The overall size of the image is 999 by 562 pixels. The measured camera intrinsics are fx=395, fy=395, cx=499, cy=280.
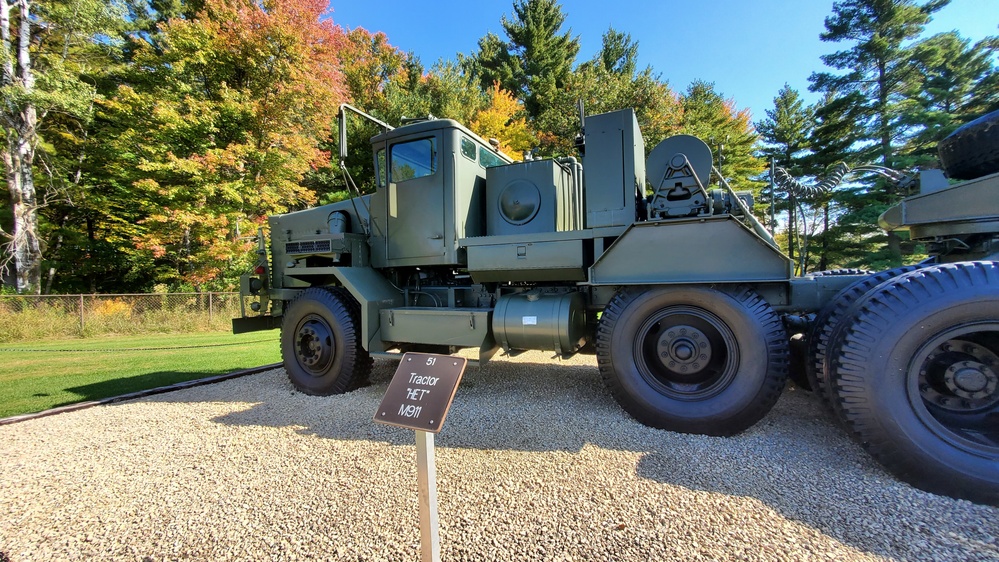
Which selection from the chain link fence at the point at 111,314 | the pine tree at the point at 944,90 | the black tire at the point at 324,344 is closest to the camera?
the black tire at the point at 324,344

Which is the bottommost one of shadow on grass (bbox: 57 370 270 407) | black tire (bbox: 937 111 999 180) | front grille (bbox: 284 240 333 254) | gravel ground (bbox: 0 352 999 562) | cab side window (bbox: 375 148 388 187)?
shadow on grass (bbox: 57 370 270 407)

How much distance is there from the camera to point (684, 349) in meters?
3.23

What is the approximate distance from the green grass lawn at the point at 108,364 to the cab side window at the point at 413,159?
4.40 meters

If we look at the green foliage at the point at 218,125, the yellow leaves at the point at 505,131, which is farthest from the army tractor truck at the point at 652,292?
the yellow leaves at the point at 505,131

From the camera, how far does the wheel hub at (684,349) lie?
3193 millimetres

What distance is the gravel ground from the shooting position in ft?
6.18

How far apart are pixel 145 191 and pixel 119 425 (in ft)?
43.9

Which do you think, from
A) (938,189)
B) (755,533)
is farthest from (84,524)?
(938,189)

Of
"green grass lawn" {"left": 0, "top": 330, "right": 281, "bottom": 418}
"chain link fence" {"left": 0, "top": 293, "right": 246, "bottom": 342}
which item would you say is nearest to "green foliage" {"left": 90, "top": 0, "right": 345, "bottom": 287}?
"chain link fence" {"left": 0, "top": 293, "right": 246, "bottom": 342}

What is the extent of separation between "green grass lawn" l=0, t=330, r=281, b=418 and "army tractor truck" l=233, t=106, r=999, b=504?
2067mm

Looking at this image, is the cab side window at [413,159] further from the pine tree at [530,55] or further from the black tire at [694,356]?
the pine tree at [530,55]

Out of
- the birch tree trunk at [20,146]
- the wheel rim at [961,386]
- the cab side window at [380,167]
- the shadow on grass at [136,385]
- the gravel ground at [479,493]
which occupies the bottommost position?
the shadow on grass at [136,385]

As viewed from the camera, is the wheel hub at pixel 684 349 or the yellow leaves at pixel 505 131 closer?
the wheel hub at pixel 684 349

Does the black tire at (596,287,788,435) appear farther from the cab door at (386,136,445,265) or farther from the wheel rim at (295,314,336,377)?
the wheel rim at (295,314,336,377)
